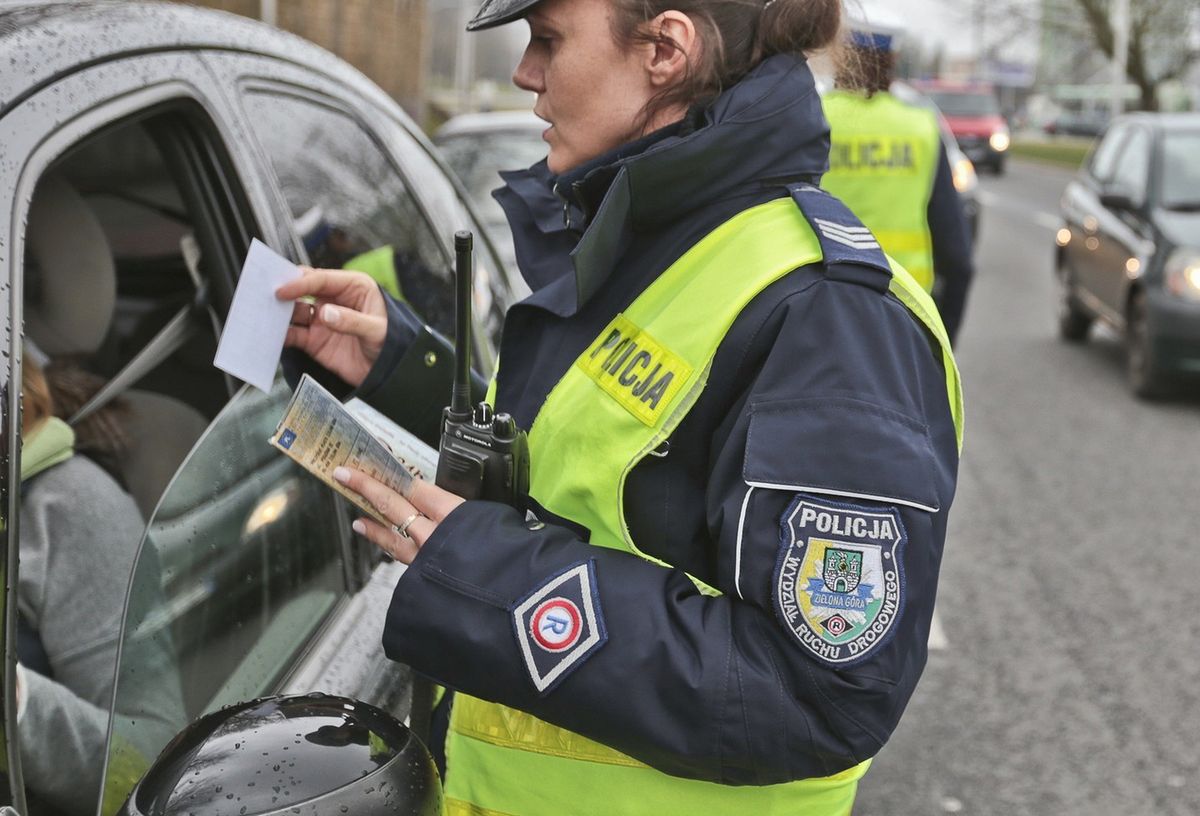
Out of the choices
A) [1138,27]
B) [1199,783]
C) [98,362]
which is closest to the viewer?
[98,362]

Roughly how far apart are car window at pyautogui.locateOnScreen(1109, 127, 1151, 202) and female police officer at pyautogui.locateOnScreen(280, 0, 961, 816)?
7.23m

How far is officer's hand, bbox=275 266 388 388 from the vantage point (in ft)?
6.22

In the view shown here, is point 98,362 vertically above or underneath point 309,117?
underneath

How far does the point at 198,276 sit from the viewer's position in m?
2.16

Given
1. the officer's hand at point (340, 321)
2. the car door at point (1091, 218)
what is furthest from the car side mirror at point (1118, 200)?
the officer's hand at point (340, 321)

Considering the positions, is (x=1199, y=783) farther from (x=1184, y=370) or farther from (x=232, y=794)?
(x=1184, y=370)

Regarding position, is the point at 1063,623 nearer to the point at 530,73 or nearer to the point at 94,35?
the point at 530,73

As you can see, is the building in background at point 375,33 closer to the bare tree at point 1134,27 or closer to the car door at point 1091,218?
the car door at point 1091,218

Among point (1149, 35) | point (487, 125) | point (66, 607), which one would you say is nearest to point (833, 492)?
point (66, 607)

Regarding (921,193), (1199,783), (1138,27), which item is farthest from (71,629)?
(1138,27)

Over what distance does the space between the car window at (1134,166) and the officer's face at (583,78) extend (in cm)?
723

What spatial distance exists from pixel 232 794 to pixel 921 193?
3629mm

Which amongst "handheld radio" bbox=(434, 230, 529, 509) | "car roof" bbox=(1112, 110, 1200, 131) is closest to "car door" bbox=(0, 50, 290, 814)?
"handheld radio" bbox=(434, 230, 529, 509)

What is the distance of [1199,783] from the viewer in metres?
3.53
